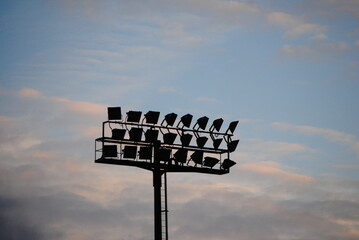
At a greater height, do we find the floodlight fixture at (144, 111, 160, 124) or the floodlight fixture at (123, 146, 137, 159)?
the floodlight fixture at (144, 111, 160, 124)

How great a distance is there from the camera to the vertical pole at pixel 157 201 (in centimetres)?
6781

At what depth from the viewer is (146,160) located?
225ft

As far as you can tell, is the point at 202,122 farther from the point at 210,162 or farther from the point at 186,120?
the point at 210,162

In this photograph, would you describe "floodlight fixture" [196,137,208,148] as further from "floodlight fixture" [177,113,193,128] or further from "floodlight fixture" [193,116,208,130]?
"floodlight fixture" [177,113,193,128]

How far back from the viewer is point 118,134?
6706 cm

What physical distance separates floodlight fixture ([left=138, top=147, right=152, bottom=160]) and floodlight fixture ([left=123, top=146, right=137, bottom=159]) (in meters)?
0.47

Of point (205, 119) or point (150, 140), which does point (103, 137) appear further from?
point (205, 119)

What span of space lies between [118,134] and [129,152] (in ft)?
5.25

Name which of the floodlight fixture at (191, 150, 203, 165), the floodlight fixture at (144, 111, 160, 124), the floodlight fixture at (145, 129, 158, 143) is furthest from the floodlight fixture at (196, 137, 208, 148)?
the floodlight fixture at (144, 111, 160, 124)

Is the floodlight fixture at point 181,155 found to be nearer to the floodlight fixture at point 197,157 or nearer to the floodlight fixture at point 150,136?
the floodlight fixture at point 197,157

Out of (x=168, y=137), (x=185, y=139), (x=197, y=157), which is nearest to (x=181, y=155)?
(x=185, y=139)

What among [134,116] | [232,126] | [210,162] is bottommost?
[210,162]

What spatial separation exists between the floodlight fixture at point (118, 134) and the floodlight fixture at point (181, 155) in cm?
487

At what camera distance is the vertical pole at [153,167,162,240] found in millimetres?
67812
